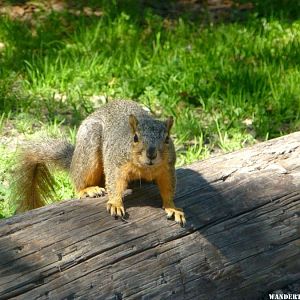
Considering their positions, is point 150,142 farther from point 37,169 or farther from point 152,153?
point 37,169

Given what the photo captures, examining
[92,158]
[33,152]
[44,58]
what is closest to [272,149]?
[92,158]

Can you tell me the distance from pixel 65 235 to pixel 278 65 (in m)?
2.93

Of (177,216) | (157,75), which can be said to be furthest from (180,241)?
(157,75)

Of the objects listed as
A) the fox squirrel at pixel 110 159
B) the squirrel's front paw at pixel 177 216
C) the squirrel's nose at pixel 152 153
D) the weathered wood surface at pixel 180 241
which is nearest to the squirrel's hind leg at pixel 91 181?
the fox squirrel at pixel 110 159

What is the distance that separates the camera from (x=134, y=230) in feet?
9.58

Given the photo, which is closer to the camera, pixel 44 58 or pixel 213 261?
pixel 213 261

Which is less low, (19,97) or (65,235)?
(65,235)

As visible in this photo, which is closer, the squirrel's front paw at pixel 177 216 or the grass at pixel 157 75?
the squirrel's front paw at pixel 177 216

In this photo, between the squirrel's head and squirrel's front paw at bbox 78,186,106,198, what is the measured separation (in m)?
0.33

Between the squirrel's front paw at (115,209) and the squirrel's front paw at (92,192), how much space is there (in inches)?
8.3

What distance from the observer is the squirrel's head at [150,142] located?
9.36ft

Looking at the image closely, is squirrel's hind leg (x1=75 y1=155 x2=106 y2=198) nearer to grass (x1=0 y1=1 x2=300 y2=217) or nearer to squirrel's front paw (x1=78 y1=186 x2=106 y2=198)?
squirrel's front paw (x1=78 y1=186 x2=106 y2=198)

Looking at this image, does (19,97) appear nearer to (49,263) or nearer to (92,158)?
(92,158)

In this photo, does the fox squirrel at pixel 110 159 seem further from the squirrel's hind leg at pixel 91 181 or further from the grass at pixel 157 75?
the grass at pixel 157 75
